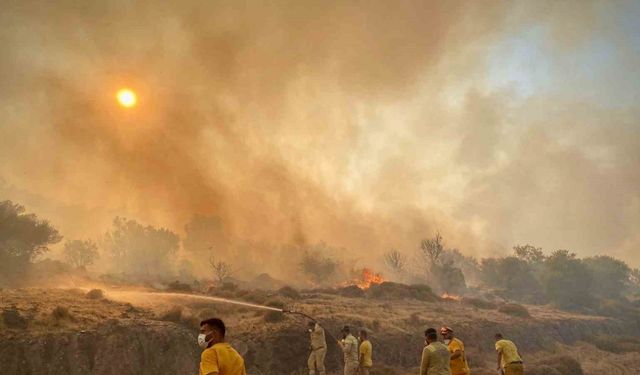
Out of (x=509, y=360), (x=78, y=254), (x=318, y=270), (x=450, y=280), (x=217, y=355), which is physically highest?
(x=78, y=254)

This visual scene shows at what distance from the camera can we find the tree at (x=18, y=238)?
142ft

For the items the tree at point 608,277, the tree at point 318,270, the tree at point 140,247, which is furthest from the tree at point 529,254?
the tree at point 140,247

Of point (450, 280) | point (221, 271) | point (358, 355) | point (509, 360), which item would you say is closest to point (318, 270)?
point (221, 271)

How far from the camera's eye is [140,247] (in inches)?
3568

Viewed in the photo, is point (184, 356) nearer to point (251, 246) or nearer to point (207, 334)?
point (207, 334)

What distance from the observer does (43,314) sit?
18.0 meters

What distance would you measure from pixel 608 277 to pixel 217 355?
97362mm

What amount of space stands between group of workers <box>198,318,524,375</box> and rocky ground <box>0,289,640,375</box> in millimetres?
5152

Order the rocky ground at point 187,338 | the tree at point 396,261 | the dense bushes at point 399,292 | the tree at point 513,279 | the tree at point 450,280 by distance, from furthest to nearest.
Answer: the tree at point 396,261 → the tree at point 450,280 → the tree at point 513,279 → the dense bushes at point 399,292 → the rocky ground at point 187,338

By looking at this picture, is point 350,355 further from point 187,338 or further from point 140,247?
point 140,247

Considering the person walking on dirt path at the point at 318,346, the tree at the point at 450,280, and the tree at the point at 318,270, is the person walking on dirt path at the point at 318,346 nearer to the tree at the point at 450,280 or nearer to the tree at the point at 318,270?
the tree at the point at 450,280

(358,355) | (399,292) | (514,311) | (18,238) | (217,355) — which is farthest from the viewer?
(399,292)

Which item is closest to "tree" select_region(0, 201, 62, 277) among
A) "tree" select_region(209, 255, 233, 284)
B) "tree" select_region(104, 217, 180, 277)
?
"tree" select_region(209, 255, 233, 284)

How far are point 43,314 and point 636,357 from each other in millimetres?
38861
